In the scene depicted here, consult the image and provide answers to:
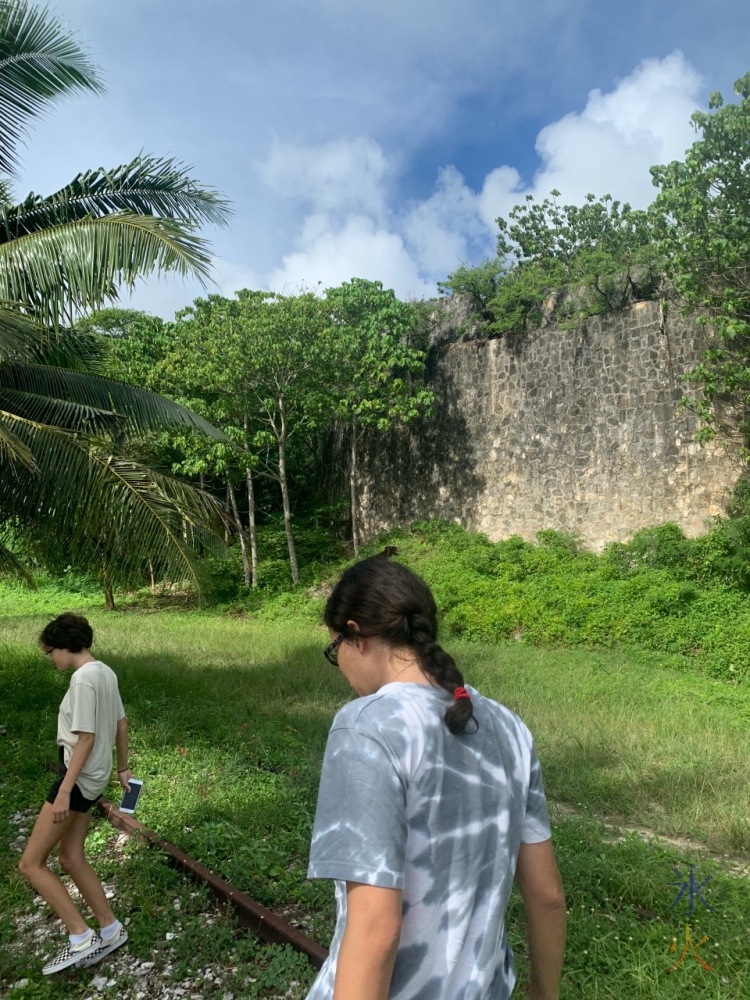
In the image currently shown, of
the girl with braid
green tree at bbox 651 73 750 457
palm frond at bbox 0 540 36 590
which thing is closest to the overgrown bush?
green tree at bbox 651 73 750 457

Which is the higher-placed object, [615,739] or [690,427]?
[690,427]

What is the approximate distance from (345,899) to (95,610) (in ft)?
60.6

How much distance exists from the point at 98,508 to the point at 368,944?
6.52 metres

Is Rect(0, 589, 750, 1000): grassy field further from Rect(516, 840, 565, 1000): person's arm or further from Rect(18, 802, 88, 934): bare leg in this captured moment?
Rect(516, 840, 565, 1000): person's arm

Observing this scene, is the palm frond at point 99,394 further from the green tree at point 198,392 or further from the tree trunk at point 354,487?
the tree trunk at point 354,487

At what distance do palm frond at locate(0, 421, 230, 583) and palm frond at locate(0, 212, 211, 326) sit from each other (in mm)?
1239

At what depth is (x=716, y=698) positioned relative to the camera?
7719 mm

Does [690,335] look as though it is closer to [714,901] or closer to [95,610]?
[714,901]

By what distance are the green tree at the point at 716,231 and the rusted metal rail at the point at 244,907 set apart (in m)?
9.28

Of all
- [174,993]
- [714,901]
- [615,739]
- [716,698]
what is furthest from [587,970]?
[716,698]

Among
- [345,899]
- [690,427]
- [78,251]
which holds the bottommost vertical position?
[345,899]

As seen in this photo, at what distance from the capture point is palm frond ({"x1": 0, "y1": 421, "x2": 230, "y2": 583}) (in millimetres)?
7062

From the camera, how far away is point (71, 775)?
334 centimetres

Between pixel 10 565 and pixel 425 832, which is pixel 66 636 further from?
pixel 10 565
